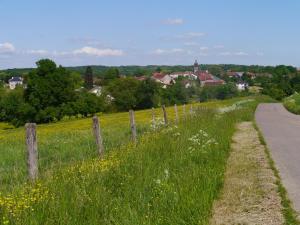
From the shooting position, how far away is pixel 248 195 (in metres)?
8.33

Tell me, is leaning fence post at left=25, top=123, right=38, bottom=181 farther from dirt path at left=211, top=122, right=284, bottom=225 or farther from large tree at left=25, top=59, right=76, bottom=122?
large tree at left=25, top=59, right=76, bottom=122

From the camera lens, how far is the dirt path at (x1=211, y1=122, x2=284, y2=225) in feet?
22.8

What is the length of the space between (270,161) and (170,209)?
20.3 feet

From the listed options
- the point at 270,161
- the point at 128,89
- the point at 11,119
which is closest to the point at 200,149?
the point at 270,161

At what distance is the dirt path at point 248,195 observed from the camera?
6.95 metres

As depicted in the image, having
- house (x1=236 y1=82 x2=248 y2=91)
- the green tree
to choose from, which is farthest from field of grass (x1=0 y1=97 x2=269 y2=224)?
house (x1=236 y1=82 x2=248 y2=91)

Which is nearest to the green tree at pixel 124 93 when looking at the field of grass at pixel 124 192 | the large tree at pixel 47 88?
the large tree at pixel 47 88

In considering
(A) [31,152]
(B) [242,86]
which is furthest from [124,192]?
(B) [242,86]

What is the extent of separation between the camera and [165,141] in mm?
11648

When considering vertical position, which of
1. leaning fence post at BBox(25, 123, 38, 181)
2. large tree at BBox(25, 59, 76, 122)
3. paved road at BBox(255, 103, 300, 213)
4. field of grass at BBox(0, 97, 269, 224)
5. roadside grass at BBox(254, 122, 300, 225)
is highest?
leaning fence post at BBox(25, 123, 38, 181)

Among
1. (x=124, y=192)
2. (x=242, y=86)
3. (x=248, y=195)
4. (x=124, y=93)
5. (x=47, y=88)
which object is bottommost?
(x=242, y=86)

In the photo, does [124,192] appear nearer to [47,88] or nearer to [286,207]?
[286,207]

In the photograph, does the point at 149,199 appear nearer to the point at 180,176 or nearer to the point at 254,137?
the point at 180,176

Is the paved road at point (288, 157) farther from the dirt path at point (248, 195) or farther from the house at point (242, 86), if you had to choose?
the house at point (242, 86)
